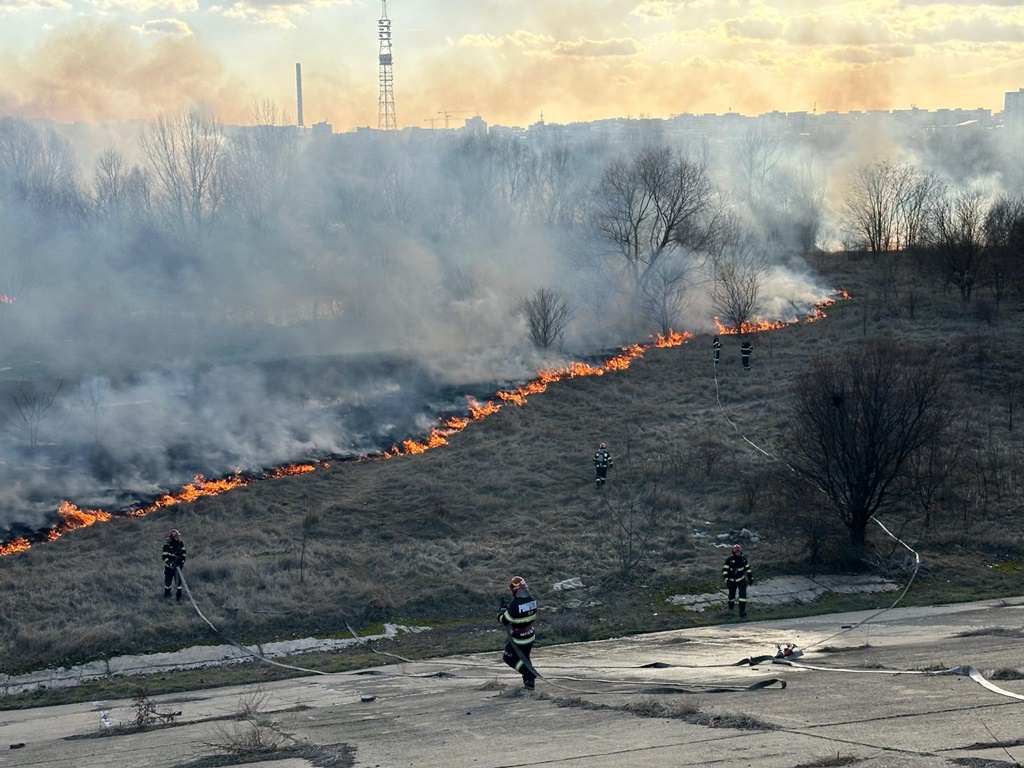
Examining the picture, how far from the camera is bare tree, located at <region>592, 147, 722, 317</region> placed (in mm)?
52188

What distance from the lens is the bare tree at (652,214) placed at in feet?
171

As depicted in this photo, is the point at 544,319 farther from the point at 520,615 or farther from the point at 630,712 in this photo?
the point at 630,712

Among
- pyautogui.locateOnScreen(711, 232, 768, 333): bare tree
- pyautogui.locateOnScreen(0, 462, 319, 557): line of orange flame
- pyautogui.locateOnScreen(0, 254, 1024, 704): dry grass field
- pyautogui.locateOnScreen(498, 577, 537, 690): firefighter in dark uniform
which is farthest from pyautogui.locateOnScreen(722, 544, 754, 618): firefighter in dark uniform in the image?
pyautogui.locateOnScreen(711, 232, 768, 333): bare tree

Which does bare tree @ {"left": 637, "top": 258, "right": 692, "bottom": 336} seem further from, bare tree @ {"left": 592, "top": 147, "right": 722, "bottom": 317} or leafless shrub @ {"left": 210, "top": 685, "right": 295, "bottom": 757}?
leafless shrub @ {"left": 210, "top": 685, "right": 295, "bottom": 757}

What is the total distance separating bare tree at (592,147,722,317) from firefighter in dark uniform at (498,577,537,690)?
4004 centimetres

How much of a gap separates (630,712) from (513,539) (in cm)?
1137

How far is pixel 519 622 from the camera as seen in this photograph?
41.7ft

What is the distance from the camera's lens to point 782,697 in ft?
39.8

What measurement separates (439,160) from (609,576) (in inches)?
2024

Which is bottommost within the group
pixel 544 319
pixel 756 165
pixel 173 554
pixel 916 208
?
pixel 173 554

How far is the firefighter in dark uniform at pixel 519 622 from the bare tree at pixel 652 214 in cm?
4004

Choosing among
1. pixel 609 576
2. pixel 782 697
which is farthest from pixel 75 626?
pixel 782 697

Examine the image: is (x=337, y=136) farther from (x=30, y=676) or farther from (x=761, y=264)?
(x=30, y=676)

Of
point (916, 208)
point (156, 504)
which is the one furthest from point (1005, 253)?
point (156, 504)
